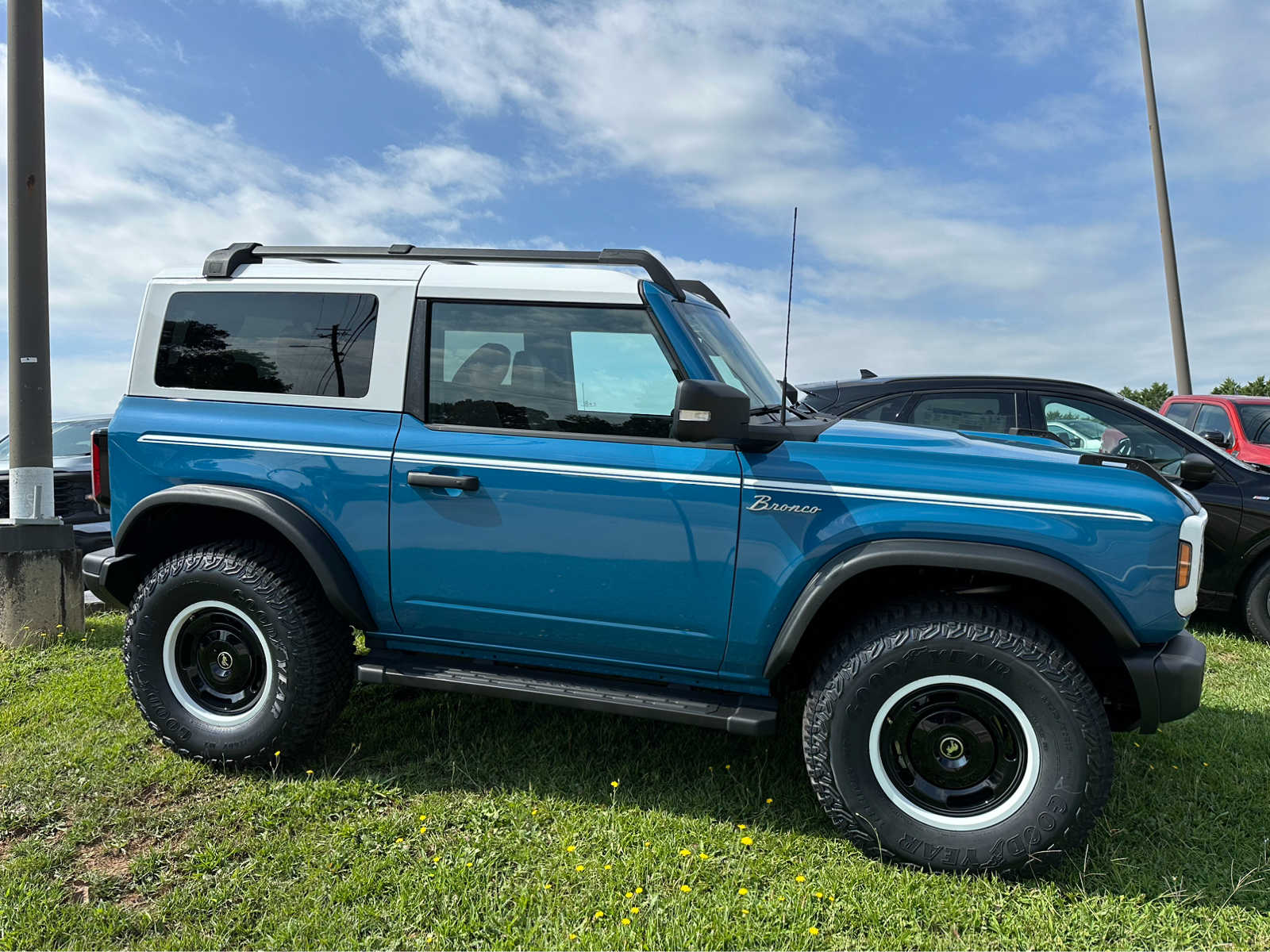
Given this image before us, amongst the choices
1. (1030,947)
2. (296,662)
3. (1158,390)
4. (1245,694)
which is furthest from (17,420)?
(1158,390)

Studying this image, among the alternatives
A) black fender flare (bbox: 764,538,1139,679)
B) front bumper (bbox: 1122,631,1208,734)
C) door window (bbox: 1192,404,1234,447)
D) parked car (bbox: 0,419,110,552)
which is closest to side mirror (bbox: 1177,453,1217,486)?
front bumper (bbox: 1122,631,1208,734)

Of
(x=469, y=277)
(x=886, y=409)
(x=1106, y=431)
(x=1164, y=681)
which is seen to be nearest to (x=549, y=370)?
(x=469, y=277)

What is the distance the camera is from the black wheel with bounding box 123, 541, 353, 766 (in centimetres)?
363

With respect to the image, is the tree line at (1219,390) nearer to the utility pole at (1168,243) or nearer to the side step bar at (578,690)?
the utility pole at (1168,243)

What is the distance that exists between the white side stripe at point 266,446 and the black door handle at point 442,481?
15cm

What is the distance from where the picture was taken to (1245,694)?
4.83 m

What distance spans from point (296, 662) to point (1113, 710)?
327cm

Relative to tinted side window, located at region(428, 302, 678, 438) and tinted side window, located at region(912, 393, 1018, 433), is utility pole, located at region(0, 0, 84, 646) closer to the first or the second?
tinted side window, located at region(428, 302, 678, 438)

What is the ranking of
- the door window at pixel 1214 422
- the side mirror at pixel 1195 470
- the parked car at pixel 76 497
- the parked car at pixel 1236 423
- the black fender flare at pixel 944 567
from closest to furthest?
the black fender flare at pixel 944 567
the side mirror at pixel 1195 470
the parked car at pixel 76 497
the parked car at pixel 1236 423
the door window at pixel 1214 422

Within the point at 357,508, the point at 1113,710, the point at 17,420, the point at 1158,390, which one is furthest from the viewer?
the point at 1158,390

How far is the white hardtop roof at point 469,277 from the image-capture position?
11.2ft

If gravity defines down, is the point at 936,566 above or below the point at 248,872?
above

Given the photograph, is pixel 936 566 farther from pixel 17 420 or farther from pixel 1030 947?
pixel 17 420

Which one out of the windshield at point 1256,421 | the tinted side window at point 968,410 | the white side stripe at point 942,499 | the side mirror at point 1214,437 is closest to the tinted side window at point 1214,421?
the windshield at point 1256,421
